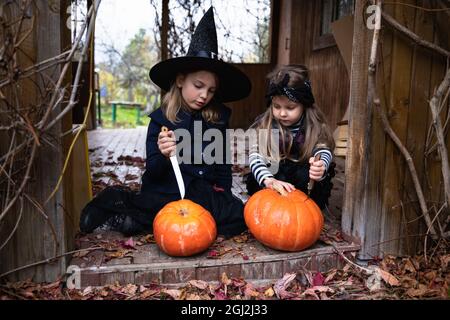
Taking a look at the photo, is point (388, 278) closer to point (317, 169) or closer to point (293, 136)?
point (317, 169)

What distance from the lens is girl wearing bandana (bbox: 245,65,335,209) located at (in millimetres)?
2521

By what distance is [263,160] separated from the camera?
268 cm

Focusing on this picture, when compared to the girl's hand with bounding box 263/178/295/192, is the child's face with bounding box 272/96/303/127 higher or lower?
higher

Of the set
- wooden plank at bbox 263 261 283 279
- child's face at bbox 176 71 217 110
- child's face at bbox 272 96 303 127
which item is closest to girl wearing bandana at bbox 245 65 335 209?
child's face at bbox 272 96 303 127

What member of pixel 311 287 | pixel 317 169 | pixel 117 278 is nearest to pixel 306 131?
pixel 317 169

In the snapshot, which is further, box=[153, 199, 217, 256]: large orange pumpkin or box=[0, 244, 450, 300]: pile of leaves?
box=[153, 199, 217, 256]: large orange pumpkin

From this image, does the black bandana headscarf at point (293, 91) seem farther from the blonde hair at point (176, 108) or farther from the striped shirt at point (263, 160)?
the blonde hair at point (176, 108)

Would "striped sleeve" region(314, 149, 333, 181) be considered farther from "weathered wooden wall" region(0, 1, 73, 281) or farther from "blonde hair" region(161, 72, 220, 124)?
"weathered wooden wall" region(0, 1, 73, 281)

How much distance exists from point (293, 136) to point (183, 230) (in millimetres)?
1011

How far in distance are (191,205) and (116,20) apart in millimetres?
13502

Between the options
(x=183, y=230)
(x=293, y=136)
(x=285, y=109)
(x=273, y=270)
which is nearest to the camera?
(x=183, y=230)

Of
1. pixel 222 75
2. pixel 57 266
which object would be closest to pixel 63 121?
pixel 57 266

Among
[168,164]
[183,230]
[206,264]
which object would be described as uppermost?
[168,164]
